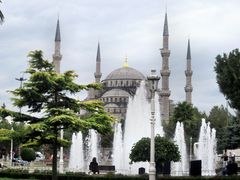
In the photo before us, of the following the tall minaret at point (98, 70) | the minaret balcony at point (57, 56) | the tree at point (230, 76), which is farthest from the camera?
the tall minaret at point (98, 70)

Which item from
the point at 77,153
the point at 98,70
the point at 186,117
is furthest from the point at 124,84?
the point at 77,153

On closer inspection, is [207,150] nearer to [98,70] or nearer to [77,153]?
[77,153]

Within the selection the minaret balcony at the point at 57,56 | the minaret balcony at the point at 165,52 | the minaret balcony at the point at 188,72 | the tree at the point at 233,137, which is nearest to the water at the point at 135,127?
the tree at the point at 233,137

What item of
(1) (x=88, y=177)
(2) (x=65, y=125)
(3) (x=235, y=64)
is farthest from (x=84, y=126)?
(3) (x=235, y=64)

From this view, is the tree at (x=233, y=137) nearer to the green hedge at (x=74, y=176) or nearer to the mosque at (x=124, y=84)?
the green hedge at (x=74, y=176)

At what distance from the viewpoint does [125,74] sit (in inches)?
5851

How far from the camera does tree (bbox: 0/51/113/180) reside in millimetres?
22875

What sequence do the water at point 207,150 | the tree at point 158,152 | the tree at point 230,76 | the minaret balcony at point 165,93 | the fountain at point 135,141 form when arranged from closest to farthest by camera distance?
the tree at point 230,76
the tree at point 158,152
the water at point 207,150
the fountain at point 135,141
the minaret balcony at point 165,93

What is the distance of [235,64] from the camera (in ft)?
63.7

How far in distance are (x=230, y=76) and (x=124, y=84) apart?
128986 mm

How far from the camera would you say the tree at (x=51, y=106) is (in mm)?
22875

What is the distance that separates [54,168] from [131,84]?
12512 centimetres

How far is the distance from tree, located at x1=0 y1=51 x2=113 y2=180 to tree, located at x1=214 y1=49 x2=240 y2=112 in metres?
6.10

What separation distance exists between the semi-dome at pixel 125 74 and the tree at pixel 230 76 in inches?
5013
